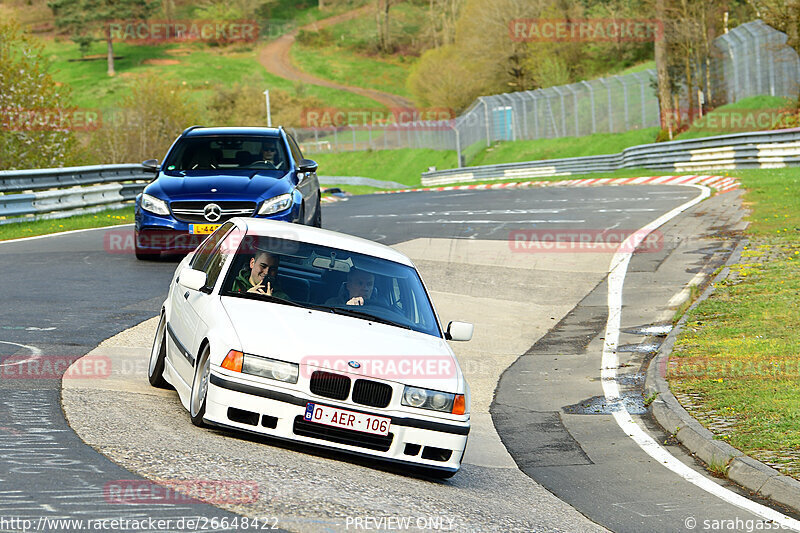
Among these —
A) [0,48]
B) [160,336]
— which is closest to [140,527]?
[160,336]

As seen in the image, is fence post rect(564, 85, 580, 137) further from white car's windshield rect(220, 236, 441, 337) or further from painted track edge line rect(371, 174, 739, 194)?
white car's windshield rect(220, 236, 441, 337)

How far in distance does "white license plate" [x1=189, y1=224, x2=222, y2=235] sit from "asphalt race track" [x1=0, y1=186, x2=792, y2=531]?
828 mm

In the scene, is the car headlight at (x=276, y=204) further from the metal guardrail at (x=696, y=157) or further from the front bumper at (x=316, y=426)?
the metal guardrail at (x=696, y=157)

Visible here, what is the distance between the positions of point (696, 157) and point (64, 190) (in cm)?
2310

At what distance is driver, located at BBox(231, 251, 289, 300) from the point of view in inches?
313

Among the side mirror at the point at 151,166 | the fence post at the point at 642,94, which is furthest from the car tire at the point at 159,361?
the fence post at the point at 642,94

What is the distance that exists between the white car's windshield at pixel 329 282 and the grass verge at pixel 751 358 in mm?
2756

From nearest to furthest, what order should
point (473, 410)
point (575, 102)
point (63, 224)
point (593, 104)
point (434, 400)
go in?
1. point (434, 400)
2. point (473, 410)
3. point (63, 224)
4. point (593, 104)
5. point (575, 102)

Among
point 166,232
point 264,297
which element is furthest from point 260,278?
point 166,232

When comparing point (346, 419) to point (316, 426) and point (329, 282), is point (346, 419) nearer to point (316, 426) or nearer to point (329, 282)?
point (316, 426)

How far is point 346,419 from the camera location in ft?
22.6

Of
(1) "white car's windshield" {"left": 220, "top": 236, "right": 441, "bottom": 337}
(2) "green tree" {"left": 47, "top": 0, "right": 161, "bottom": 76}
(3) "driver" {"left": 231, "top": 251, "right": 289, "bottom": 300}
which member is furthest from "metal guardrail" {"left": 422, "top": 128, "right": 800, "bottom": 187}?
(2) "green tree" {"left": 47, "top": 0, "right": 161, "bottom": 76}

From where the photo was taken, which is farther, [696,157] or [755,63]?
[755,63]

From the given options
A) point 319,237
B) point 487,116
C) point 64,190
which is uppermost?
point 487,116
